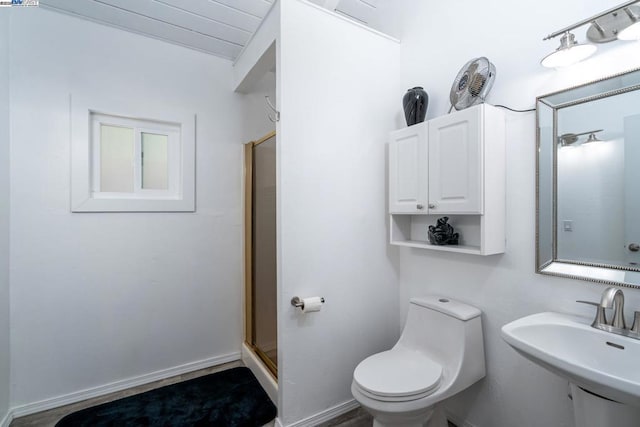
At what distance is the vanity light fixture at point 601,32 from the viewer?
0.99m

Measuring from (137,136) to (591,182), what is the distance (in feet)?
8.95

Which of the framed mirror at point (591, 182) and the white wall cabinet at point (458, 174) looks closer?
the framed mirror at point (591, 182)

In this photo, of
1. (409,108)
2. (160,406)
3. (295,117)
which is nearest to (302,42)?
(295,117)

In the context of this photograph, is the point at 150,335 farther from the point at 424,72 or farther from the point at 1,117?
the point at 424,72

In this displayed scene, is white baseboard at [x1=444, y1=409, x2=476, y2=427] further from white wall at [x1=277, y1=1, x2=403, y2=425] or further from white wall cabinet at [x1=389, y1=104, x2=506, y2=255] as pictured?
white wall cabinet at [x1=389, y1=104, x2=506, y2=255]

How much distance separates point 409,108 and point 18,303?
269 centimetres

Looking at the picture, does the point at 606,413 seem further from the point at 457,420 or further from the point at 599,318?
the point at 457,420

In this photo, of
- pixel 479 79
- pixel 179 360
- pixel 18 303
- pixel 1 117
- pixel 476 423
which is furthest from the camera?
pixel 179 360

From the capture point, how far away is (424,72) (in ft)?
5.98

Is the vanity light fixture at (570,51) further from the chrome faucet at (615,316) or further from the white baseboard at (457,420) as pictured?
the white baseboard at (457,420)

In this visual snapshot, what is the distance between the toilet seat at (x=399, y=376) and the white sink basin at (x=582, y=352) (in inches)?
17.2

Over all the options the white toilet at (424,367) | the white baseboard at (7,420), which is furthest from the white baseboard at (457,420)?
the white baseboard at (7,420)

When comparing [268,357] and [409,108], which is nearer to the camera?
[409,108]

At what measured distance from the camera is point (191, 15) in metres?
1.98
